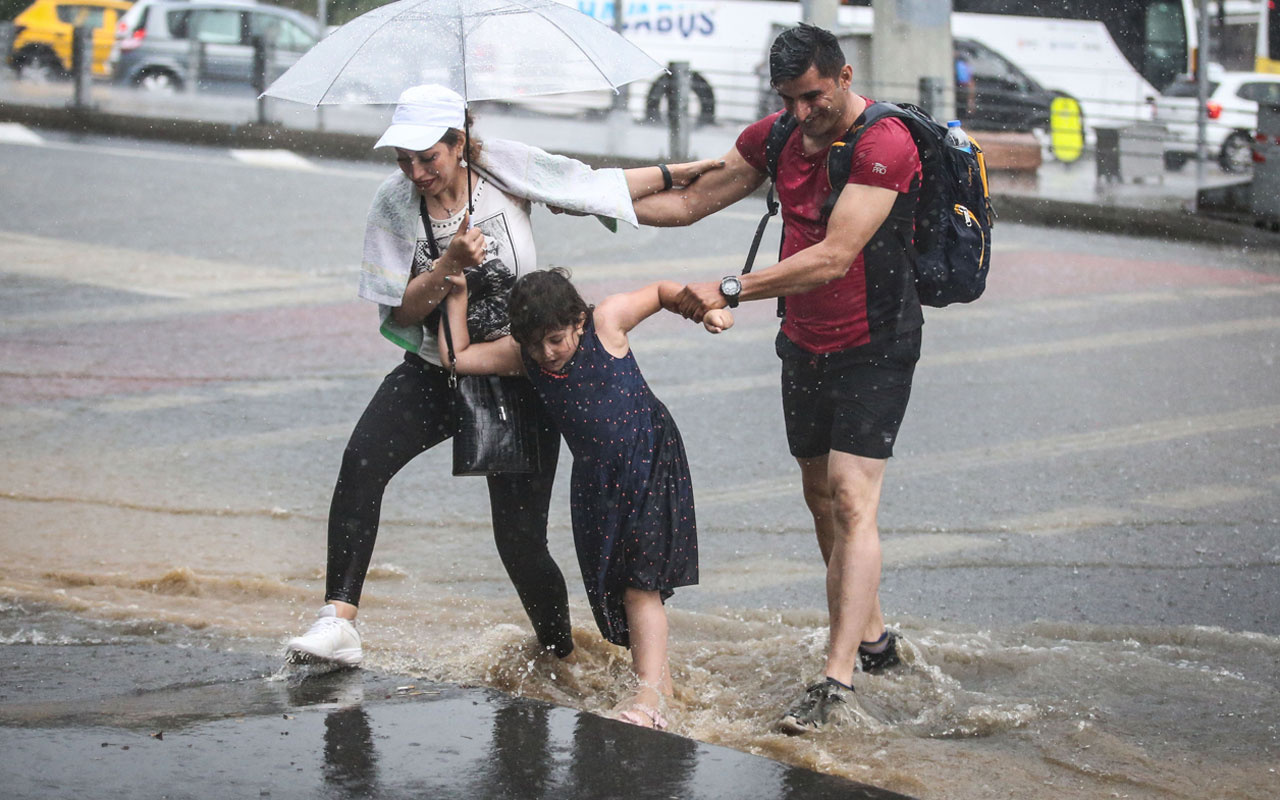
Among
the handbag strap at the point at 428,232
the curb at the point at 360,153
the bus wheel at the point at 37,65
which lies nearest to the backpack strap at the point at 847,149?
the handbag strap at the point at 428,232

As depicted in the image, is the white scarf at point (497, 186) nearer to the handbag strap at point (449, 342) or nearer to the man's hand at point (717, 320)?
the handbag strap at point (449, 342)

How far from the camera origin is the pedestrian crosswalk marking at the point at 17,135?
68.4ft

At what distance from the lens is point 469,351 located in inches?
165

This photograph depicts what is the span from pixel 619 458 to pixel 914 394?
4808 millimetres

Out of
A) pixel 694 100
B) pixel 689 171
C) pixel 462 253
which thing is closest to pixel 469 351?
pixel 462 253

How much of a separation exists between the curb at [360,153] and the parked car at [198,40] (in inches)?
84.7

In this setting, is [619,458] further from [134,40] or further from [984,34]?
[984,34]

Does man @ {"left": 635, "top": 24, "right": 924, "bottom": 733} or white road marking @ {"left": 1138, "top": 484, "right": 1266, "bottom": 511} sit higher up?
man @ {"left": 635, "top": 24, "right": 924, "bottom": 733}

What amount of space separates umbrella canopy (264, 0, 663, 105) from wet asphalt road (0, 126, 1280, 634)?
6.54ft

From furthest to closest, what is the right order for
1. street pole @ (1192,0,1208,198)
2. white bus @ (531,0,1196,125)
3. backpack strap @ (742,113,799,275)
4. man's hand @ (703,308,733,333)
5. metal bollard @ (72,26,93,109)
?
white bus @ (531,0,1196,125), metal bollard @ (72,26,93,109), street pole @ (1192,0,1208,198), backpack strap @ (742,113,799,275), man's hand @ (703,308,733,333)

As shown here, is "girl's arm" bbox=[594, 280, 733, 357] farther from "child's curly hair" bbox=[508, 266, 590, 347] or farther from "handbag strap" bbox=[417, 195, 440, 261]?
"handbag strap" bbox=[417, 195, 440, 261]

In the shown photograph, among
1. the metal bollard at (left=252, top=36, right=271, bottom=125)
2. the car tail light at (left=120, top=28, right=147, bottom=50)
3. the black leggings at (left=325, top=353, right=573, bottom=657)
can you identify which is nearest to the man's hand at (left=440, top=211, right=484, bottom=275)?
the black leggings at (left=325, top=353, right=573, bottom=657)

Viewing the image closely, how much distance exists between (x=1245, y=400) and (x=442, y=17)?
588 cm

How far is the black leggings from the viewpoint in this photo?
4289mm
